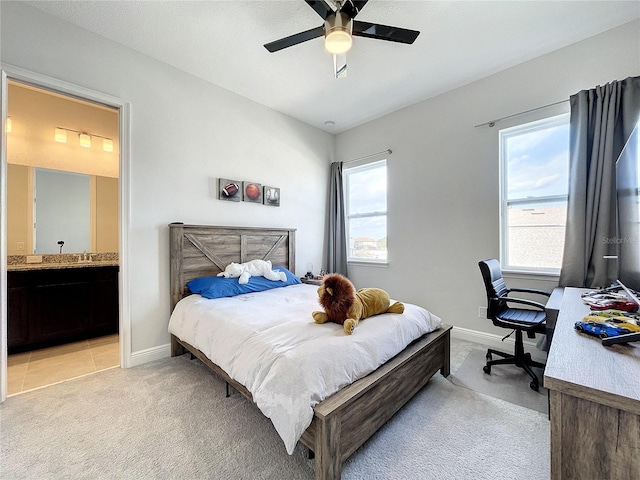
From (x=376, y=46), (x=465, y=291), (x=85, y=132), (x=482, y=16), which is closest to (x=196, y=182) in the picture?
(x=85, y=132)

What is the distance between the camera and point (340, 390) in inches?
54.1

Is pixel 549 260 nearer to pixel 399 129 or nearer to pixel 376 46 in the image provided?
pixel 399 129

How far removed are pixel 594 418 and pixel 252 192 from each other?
131 inches

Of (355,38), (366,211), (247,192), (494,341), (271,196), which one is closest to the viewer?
(355,38)

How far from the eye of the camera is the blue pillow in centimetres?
258

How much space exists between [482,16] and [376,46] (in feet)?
2.79

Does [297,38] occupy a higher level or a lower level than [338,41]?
higher

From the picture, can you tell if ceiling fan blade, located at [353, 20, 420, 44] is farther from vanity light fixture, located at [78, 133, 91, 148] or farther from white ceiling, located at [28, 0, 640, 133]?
vanity light fixture, located at [78, 133, 91, 148]

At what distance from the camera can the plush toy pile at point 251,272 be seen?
2.85 metres

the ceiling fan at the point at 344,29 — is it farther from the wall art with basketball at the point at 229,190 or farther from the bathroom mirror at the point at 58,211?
the bathroom mirror at the point at 58,211

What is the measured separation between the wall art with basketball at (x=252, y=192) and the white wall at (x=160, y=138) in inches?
3.3

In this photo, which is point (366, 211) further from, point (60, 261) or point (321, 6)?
point (60, 261)

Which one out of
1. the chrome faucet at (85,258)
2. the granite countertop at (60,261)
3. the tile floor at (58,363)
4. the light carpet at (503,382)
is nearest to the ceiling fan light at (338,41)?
the light carpet at (503,382)

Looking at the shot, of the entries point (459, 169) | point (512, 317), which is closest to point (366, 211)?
point (459, 169)
